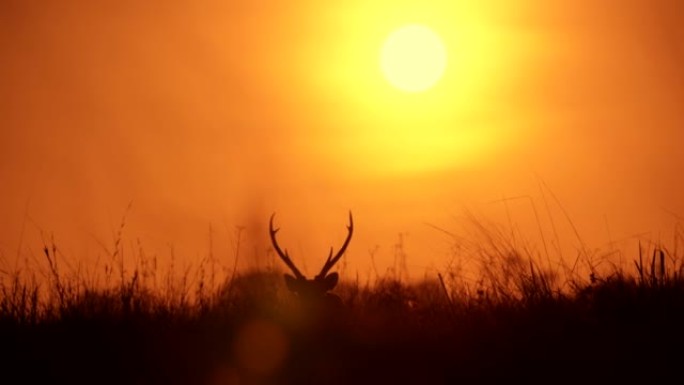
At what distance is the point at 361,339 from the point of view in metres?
8.79

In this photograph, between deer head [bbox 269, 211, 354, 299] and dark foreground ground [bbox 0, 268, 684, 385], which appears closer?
dark foreground ground [bbox 0, 268, 684, 385]

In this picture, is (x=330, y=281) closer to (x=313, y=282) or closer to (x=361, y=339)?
(x=313, y=282)

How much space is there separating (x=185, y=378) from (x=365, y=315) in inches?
97.9

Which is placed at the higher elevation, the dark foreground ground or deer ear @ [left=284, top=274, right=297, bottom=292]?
deer ear @ [left=284, top=274, right=297, bottom=292]

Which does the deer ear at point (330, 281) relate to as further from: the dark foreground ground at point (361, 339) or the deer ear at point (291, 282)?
the dark foreground ground at point (361, 339)

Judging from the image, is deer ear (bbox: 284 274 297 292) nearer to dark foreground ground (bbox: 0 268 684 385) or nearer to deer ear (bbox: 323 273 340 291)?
deer ear (bbox: 323 273 340 291)

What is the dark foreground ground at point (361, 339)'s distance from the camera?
274 inches

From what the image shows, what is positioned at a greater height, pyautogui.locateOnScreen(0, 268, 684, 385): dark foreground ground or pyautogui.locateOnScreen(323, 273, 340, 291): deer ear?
pyautogui.locateOnScreen(323, 273, 340, 291): deer ear

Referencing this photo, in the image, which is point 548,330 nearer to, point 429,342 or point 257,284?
point 429,342

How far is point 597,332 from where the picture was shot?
7.27 m

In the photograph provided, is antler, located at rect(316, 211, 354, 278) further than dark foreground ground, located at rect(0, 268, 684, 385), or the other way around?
antler, located at rect(316, 211, 354, 278)

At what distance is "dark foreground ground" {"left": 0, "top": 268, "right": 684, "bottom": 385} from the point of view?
22.8 feet

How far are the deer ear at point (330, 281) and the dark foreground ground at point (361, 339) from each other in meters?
1.01

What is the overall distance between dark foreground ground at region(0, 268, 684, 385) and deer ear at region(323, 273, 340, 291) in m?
1.01
